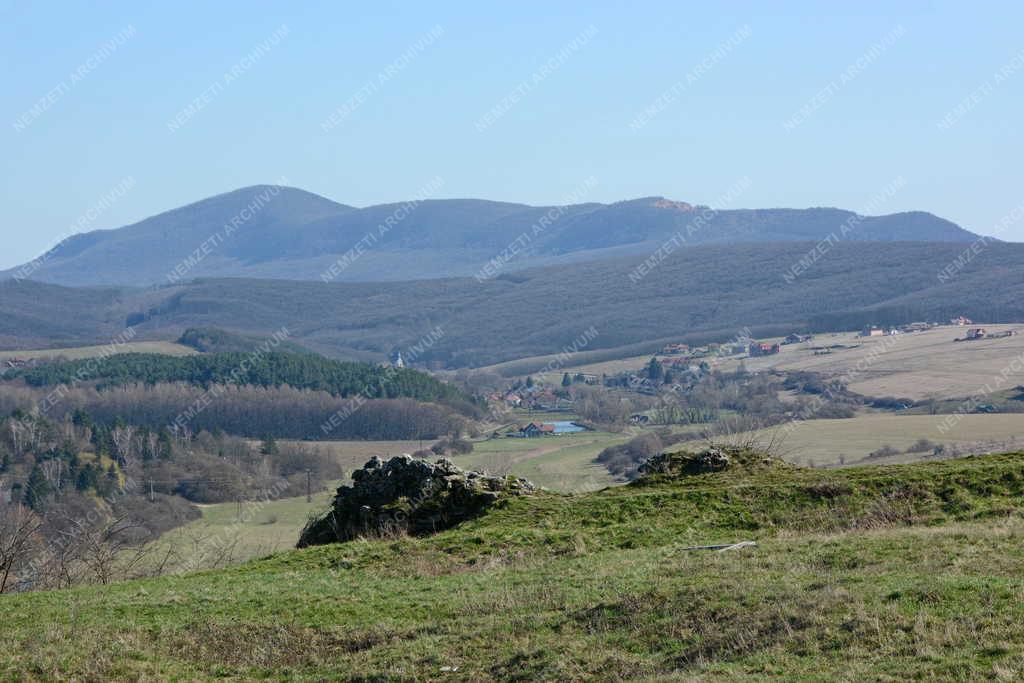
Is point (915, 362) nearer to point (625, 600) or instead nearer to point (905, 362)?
point (905, 362)

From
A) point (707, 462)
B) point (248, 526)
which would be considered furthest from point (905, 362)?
point (707, 462)

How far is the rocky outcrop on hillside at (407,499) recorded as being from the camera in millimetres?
21234

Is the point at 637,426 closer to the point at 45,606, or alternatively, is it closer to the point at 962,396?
the point at 962,396

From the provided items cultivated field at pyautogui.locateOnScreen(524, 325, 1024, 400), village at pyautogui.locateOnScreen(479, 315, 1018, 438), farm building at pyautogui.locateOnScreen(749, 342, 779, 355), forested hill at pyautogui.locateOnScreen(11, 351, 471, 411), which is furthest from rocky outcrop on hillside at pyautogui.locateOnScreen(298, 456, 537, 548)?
farm building at pyautogui.locateOnScreen(749, 342, 779, 355)

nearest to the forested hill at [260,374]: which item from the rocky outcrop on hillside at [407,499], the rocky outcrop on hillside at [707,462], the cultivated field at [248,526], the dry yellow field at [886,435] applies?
the cultivated field at [248,526]

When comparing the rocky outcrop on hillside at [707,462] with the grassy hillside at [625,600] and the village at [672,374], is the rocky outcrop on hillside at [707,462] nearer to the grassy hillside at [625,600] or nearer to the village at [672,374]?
the grassy hillside at [625,600]

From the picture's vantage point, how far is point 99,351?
181875mm

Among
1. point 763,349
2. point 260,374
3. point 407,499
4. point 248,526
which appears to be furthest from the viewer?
point 763,349

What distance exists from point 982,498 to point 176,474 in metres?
70.8

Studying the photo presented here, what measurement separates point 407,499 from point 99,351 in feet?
564

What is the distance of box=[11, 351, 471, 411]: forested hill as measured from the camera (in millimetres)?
130250

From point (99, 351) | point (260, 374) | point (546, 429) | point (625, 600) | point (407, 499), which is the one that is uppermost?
point (99, 351)

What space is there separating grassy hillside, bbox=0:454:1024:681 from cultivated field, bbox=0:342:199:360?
15967cm

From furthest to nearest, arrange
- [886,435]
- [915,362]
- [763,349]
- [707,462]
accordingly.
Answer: [763,349]
[915,362]
[886,435]
[707,462]
